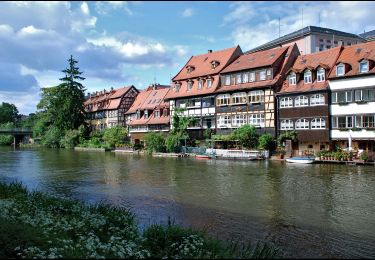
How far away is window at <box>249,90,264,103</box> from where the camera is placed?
47.5 meters

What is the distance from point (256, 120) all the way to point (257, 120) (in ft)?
0.52

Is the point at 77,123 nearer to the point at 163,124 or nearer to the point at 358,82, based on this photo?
the point at 163,124

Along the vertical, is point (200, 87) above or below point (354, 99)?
above

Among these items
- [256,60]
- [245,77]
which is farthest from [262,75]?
[256,60]

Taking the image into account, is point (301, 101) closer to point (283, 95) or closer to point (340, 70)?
point (283, 95)

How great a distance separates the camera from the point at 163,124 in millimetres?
62375

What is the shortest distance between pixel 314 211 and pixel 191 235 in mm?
8850

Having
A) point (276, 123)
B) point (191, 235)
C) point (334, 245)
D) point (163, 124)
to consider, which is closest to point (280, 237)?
point (334, 245)

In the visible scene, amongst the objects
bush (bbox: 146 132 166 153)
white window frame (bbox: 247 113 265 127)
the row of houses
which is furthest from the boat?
bush (bbox: 146 132 166 153)

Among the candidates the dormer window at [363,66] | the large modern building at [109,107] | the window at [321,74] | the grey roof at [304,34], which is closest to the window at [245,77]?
the window at [321,74]

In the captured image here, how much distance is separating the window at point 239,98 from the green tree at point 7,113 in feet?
363

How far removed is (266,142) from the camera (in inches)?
1743

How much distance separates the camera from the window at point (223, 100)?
51.6 m

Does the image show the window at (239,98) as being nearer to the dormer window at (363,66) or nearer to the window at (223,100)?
the window at (223,100)
